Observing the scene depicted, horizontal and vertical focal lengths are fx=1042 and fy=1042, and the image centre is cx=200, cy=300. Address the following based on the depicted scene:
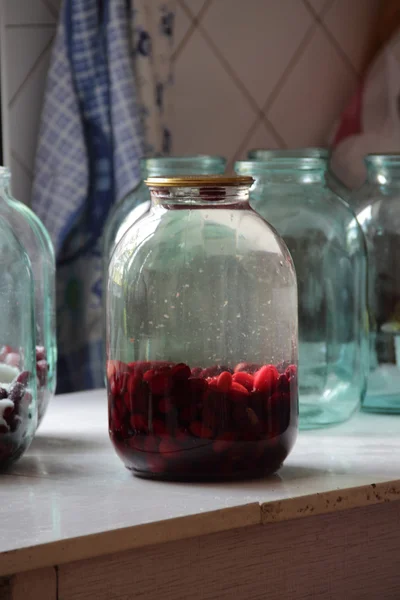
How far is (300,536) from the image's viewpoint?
70 centimetres

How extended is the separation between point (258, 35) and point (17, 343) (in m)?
1.32

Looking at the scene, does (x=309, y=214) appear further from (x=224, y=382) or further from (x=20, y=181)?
(x=20, y=181)

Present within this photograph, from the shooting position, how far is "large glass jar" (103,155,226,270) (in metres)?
0.99

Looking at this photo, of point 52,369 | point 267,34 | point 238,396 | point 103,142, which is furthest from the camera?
point 267,34

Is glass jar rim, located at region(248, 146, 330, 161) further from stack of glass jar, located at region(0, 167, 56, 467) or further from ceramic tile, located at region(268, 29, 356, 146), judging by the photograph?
ceramic tile, located at region(268, 29, 356, 146)

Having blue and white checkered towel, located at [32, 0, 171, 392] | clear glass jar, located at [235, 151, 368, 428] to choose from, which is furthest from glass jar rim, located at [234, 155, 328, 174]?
blue and white checkered towel, located at [32, 0, 171, 392]

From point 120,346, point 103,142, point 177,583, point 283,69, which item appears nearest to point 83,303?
point 103,142

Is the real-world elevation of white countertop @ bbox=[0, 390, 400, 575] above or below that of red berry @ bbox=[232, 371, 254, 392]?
below

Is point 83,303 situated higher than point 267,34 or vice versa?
point 267,34

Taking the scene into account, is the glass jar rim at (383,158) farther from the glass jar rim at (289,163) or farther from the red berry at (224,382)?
the red berry at (224,382)

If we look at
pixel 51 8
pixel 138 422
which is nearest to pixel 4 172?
pixel 138 422

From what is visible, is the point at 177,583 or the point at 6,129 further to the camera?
the point at 6,129

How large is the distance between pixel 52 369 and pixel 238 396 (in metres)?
0.24

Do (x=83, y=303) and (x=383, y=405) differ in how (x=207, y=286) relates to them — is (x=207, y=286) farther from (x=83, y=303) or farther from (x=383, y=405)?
(x=83, y=303)
